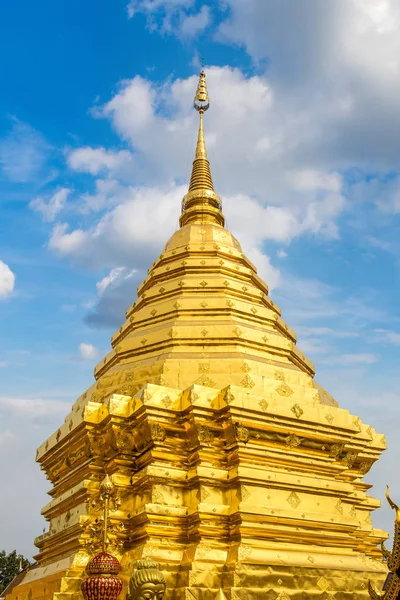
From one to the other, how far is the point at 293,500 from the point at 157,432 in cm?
238

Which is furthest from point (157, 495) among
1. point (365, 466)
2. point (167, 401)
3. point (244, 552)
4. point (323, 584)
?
point (365, 466)

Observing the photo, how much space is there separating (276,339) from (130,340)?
9.43 ft

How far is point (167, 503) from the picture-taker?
998 centimetres

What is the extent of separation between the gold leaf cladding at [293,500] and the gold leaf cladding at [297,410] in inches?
48.1

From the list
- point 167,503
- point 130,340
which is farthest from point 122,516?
point 130,340

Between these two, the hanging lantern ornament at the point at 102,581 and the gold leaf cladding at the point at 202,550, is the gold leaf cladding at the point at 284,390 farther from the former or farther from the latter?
the hanging lantern ornament at the point at 102,581

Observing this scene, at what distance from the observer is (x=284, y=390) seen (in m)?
11.2

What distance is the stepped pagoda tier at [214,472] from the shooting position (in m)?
9.58

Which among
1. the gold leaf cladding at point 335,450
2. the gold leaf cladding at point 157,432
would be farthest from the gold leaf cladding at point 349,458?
the gold leaf cladding at point 157,432

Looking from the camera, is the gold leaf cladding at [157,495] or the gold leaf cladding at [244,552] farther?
the gold leaf cladding at [157,495]

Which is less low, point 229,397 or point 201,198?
point 201,198

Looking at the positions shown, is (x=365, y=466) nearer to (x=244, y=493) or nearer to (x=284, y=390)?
(x=284, y=390)

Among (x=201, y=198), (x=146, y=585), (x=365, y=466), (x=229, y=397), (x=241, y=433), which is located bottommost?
(x=146, y=585)

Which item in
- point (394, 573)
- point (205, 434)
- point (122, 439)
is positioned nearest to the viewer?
point (394, 573)
